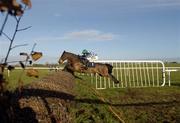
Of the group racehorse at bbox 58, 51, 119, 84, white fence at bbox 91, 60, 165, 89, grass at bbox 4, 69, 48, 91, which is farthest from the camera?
white fence at bbox 91, 60, 165, 89

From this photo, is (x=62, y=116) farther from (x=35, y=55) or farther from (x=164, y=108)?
(x=164, y=108)

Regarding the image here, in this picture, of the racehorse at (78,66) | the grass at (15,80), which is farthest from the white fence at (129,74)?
the racehorse at (78,66)

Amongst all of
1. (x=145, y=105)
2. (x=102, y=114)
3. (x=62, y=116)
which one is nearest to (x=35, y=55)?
(x=62, y=116)

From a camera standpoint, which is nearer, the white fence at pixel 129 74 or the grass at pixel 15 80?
the grass at pixel 15 80

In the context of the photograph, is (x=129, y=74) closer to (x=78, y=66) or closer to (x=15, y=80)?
(x=15, y=80)

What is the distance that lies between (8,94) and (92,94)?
1044 cm

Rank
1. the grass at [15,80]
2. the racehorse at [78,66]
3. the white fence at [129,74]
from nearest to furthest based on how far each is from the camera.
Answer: the grass at [15,80]
the racehorse at [78,66]
the white fence at [129,74]

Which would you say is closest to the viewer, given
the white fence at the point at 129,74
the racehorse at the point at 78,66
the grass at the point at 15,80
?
the grass at the point at 15,80

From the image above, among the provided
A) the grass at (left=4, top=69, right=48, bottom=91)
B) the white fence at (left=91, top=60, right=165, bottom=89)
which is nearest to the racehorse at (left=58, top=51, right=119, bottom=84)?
the grass at (left=4, top=69, right=48, bottom=91)

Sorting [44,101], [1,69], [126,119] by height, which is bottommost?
[126,119]

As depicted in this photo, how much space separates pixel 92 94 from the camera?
13.6 m

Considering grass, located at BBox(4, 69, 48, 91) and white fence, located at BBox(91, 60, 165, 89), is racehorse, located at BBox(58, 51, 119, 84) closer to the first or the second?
grass, located at BBox(4, 69, 48, 91)

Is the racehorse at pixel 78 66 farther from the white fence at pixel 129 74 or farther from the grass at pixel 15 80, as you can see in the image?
the white fence at pixel 129 74

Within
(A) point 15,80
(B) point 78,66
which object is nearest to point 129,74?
(A) point 15,80
